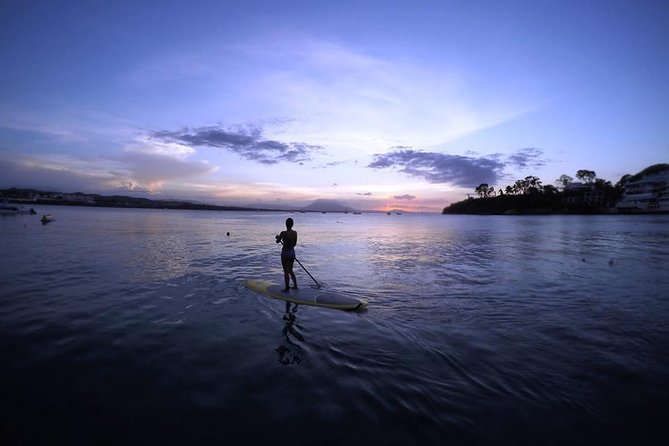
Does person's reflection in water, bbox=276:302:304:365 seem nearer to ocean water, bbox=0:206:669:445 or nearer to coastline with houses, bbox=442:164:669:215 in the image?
ocean water, bbox=0:206:669:445

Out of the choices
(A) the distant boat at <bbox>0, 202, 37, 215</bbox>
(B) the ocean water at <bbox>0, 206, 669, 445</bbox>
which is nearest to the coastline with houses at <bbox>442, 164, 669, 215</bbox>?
(B) the ocean water at <bbox>0, 206, 669, 445</bbox>

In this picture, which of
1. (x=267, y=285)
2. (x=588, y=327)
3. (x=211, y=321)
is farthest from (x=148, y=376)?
(x=588, y=327)

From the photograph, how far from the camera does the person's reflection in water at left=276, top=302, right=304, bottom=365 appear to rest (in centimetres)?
769

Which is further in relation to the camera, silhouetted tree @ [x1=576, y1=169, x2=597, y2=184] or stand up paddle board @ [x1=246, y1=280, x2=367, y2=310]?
silhouetted tree @ [x1=576, y1=169, x2=597, y2=184]

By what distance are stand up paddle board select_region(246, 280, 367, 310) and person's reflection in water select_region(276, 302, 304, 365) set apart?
1573 millimetres

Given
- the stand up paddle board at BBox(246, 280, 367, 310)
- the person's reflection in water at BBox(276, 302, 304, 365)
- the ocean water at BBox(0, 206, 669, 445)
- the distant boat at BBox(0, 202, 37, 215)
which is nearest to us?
the ocean water at BBox(0, 206, 669, 445)

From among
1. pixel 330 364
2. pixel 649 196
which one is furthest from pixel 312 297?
pixel 649 196

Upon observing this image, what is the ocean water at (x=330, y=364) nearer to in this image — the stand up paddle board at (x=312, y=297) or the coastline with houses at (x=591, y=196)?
the stand up paddle board at (x=312, y=297)

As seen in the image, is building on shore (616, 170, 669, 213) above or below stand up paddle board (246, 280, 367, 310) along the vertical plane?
above

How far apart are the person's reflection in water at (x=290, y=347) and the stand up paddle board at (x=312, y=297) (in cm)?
157

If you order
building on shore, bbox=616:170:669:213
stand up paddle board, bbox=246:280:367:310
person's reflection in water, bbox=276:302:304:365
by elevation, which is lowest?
person's reflection in water, bbox=276:302:304:365

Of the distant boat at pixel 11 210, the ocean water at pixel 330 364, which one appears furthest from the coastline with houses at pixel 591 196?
the distant boat at pixel 11 210

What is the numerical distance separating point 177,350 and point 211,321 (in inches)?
88.0

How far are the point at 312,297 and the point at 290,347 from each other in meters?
4.19
